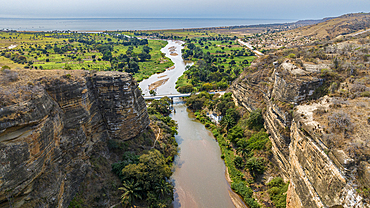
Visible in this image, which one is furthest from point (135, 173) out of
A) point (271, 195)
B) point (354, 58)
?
point (354, 58)

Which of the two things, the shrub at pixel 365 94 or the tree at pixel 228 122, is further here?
the tree at pixel 228 122

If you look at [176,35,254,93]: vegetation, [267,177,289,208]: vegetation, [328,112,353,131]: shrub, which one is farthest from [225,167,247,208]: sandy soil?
[176,35,254,93]: vegetation

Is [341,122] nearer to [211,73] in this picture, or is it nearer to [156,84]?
[211,73]

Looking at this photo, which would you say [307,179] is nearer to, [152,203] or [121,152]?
[152,203]

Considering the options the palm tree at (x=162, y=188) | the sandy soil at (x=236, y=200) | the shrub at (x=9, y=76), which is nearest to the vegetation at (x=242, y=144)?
the sandy soil at (x=236, y=200)

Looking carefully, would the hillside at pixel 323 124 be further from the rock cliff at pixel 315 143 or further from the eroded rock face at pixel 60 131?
the eroded rock face at pixel 60 131

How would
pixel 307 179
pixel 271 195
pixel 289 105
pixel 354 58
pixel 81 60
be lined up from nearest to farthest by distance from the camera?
pixel 307 179 < pixel 271 195 < pixel 289 105 < pixel 354 58 < pixel 81 60

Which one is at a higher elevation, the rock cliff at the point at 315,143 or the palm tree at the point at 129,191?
the rock cliff at the point at 315,143
